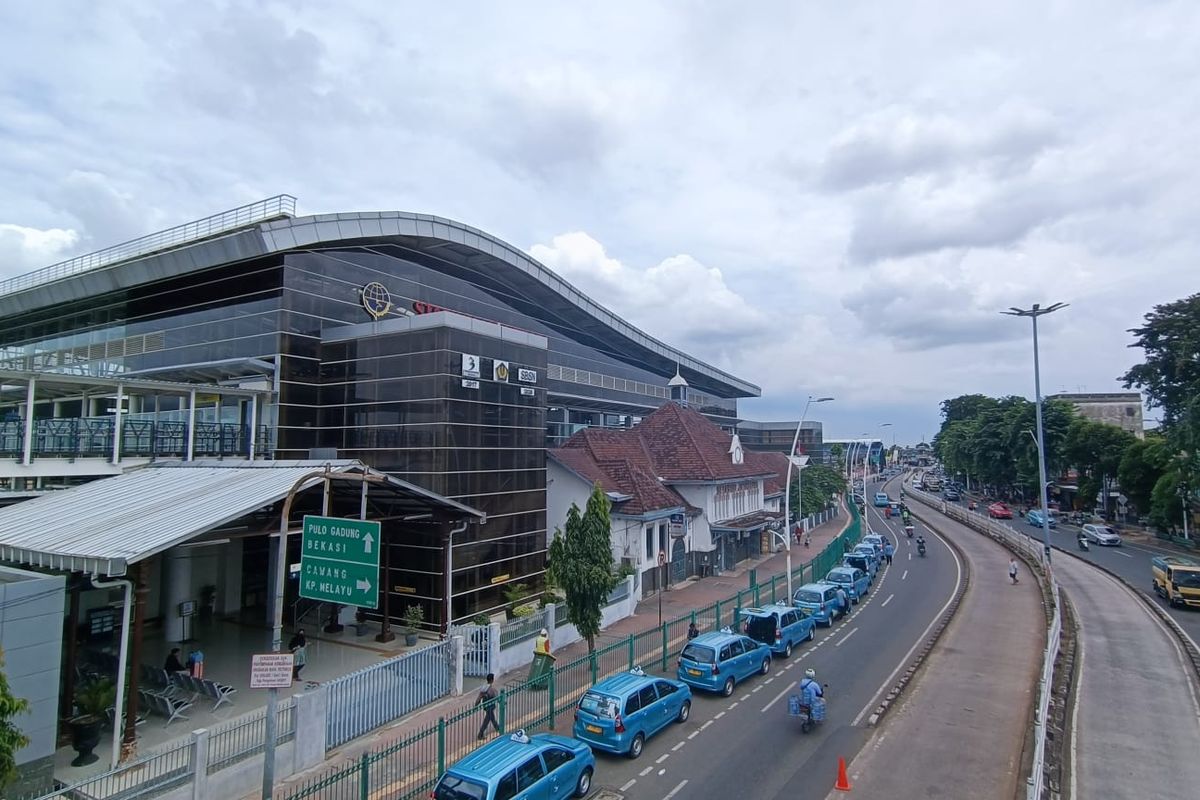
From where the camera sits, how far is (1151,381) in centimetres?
4556

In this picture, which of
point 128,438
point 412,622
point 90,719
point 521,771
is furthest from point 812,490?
point 90,719

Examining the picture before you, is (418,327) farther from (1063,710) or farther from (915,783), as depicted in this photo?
(1063,710)

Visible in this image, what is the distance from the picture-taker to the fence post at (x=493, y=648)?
2091cm

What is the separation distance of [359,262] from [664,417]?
23368mm

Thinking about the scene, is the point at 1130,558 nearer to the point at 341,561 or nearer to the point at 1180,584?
the point at 1180,584

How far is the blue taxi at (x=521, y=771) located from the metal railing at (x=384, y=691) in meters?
4.96

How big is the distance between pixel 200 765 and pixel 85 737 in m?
3.53

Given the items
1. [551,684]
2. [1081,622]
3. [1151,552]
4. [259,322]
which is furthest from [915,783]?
[1151,552]

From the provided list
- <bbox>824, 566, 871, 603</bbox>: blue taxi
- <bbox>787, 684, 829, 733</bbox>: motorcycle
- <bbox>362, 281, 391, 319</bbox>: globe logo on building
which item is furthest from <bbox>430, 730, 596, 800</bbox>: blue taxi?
<bbox>362, 281, 391, 319</bbox>: globe logo on building

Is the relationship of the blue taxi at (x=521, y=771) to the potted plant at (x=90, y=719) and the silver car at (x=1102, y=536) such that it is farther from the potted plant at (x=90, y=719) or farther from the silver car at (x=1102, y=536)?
the silver car at (x=1102, y=536)

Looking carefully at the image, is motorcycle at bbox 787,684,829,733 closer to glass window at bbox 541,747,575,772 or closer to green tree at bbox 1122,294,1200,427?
glass window at bbox 541,747,575,772

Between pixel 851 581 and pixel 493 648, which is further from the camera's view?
pixel 851 581

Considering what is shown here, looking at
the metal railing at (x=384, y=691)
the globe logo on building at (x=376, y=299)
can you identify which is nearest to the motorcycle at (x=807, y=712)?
the metal railing at (x=384, y=691)

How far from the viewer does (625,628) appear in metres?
28.1
